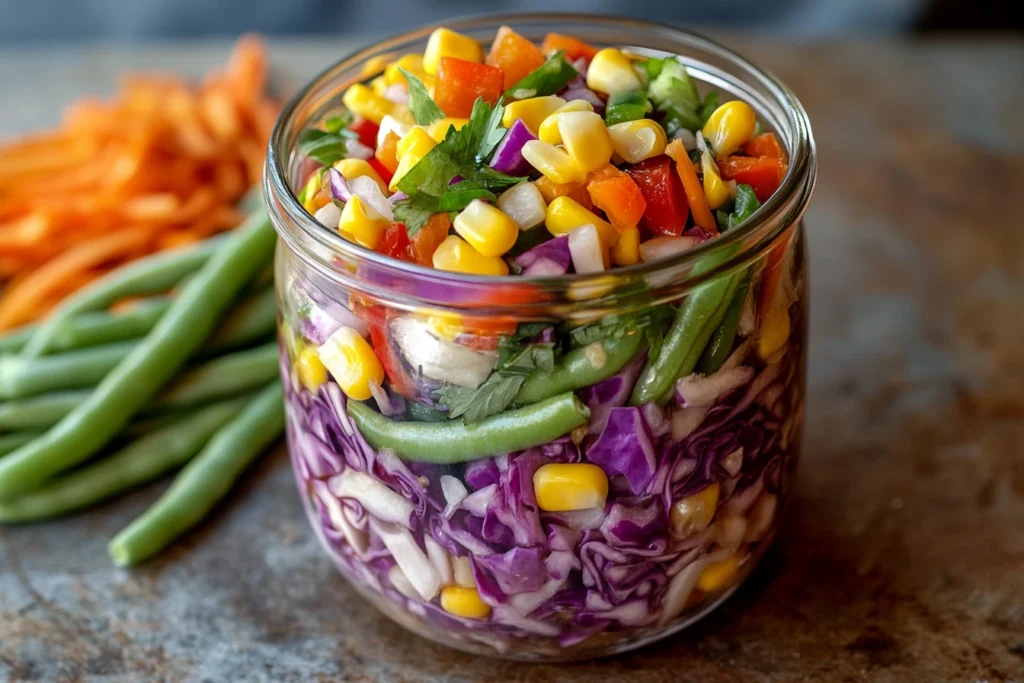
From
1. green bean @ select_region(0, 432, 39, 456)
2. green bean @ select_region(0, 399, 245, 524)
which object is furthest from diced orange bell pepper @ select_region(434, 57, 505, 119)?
green bean @ select_region(0, 432, 39, 456)

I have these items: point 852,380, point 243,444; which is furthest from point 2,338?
point 852,380

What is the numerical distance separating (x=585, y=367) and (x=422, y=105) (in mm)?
421

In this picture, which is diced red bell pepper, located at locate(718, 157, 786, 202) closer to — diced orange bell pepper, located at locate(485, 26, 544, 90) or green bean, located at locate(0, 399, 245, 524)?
diced orange bell pepper, located at locate(485, 26, 544, 90)

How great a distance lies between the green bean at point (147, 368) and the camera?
1829mm

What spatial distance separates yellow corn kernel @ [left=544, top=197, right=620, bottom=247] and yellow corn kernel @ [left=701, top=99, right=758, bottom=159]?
241mm

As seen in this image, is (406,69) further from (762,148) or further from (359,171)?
(762,148)

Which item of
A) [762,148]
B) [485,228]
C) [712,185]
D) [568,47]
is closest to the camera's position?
[485,228]

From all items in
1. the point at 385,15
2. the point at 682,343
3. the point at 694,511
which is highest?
the point at 682,343

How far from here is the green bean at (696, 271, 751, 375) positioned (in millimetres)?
1229

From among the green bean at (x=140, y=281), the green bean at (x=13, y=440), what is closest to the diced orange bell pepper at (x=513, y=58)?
the green bean at (x=140, y=281)

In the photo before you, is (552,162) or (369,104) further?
(369,104)

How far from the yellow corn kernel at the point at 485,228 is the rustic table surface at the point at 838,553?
67 centimetres

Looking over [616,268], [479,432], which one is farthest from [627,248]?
[479,432]

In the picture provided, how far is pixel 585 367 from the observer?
1182 mm
